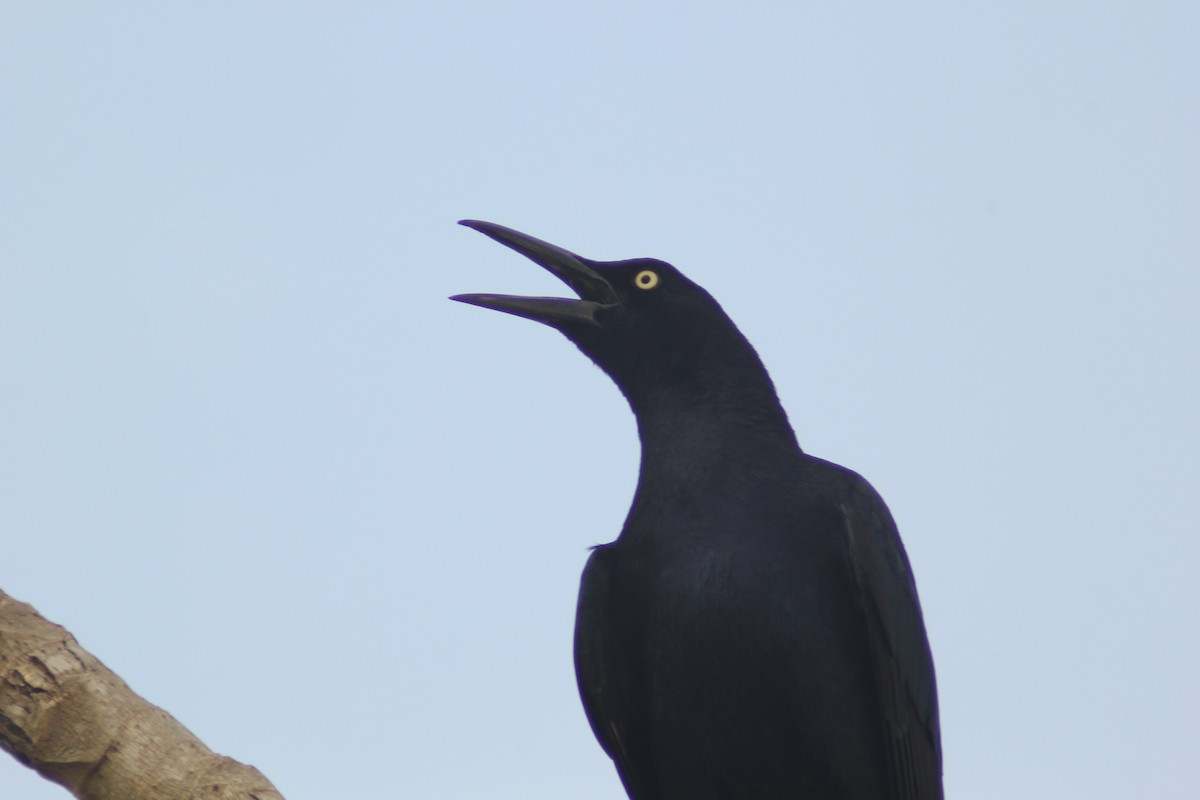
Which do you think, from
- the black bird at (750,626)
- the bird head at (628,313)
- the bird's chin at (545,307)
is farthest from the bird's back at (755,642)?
the bird's chin at (545,307)

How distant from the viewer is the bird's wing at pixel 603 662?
554cm

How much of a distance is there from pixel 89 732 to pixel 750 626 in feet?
7.71

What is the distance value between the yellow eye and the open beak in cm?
12

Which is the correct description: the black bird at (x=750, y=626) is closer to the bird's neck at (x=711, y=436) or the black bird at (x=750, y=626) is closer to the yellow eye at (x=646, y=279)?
the bird's neck at (x=711, y=436)

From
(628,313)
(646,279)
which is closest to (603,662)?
(628,313)

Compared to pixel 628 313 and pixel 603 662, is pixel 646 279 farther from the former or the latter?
pixel 603 662

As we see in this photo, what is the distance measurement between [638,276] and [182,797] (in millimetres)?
3295

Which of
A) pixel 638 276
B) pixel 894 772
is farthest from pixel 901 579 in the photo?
pixel 638 276

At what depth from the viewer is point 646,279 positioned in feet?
20.5

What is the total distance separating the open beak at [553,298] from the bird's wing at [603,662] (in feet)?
3.72

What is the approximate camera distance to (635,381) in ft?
19.8

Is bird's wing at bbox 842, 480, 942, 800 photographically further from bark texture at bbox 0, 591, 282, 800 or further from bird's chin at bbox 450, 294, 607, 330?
bark texture at bbox 0, 591, 282, 800

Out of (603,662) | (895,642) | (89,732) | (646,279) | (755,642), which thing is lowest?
(89,732)

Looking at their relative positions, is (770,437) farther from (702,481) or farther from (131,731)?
(131,731)
